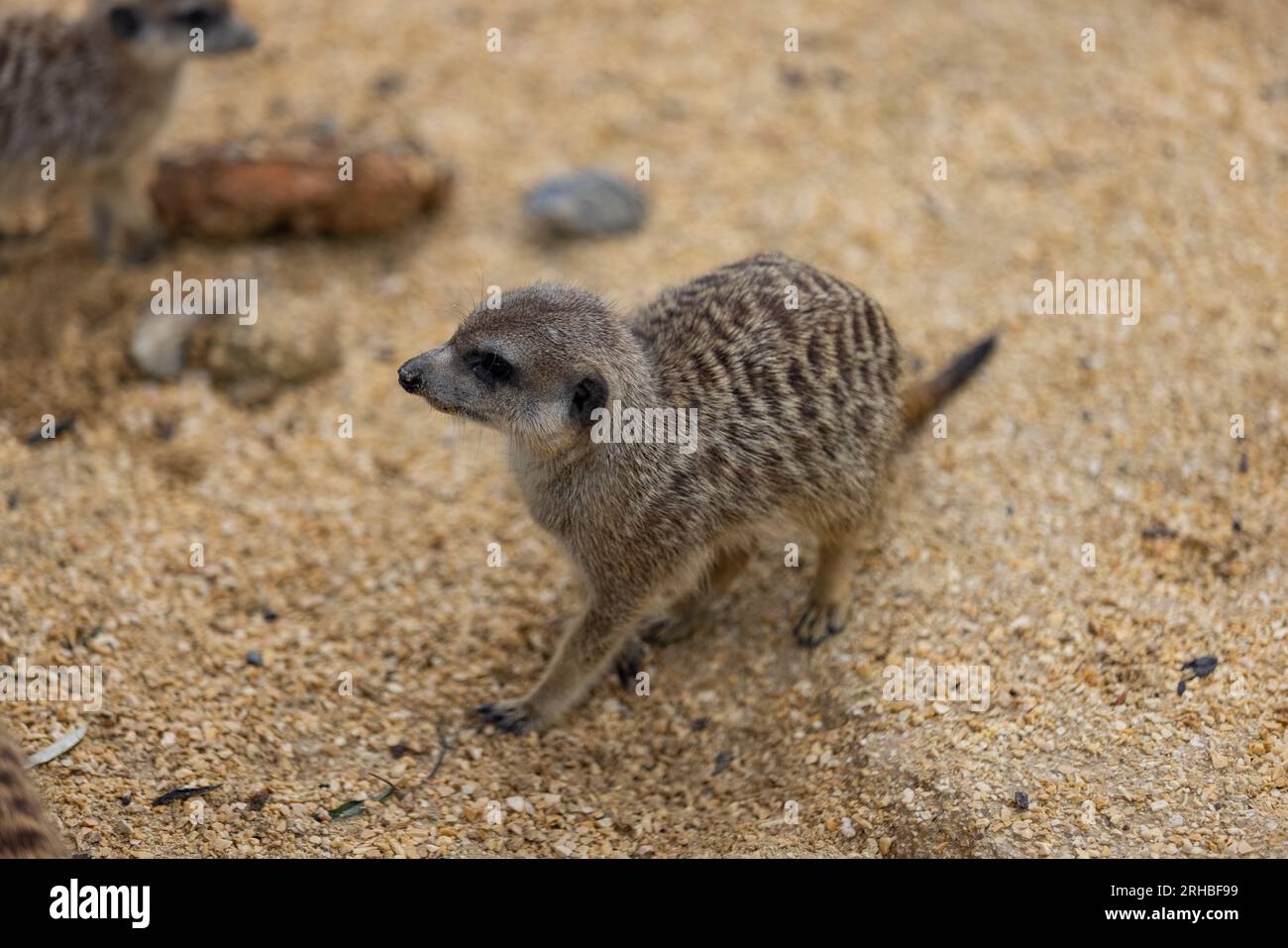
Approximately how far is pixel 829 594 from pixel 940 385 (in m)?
0.88

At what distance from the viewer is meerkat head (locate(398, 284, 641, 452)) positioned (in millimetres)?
3043

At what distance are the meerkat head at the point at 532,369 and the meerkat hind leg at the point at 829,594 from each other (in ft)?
2.74

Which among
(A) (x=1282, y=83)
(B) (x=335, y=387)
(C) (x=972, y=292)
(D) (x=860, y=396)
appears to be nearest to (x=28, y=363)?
(B) (x=335, y=387)

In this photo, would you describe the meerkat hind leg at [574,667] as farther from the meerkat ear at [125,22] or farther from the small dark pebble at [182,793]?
the meerkat ear at [125,22]

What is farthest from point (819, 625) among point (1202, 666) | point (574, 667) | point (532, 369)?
point (532, 369)

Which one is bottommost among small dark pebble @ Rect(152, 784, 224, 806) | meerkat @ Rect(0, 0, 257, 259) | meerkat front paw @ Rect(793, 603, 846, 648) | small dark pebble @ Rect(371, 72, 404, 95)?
small dark pebble @ Rect(152, 784, 224, 806)

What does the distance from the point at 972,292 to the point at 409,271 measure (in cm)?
220

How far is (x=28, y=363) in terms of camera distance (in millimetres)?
4277

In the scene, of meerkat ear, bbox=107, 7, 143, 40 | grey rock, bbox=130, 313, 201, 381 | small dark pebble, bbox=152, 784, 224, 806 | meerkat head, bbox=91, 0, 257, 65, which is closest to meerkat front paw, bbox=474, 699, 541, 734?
small dark pebble, bbox=152, 784, 224, 806

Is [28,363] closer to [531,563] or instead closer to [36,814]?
[531,563]

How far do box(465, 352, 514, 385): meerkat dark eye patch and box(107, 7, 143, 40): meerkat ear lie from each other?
2645mm

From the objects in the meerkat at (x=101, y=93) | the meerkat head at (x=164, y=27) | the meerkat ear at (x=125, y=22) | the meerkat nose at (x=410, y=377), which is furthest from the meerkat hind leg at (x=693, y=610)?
the meerkat ear at (x=125, y=22)

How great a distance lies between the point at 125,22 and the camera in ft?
15.4

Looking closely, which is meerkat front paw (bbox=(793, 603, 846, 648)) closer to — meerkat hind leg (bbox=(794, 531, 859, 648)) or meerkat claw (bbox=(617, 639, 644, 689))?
meerkat hind leg (bbox=(794, 531, 859, 648))
